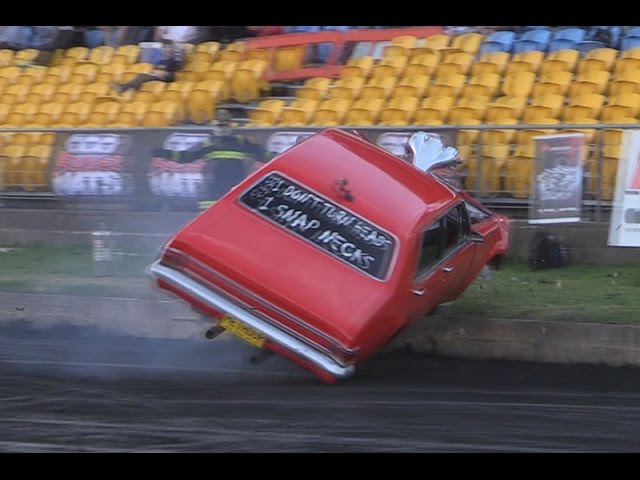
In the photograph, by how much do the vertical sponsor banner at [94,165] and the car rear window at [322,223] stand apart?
5.02 meters

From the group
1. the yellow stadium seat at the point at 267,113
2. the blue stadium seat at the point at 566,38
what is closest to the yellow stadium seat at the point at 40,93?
the yellow stadium seat at the point at 267,113

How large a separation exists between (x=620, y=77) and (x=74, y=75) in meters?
8.86

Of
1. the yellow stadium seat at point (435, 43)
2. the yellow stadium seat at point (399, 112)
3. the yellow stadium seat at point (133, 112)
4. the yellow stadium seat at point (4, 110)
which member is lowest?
the yellow stadium seat at point (4, 110)

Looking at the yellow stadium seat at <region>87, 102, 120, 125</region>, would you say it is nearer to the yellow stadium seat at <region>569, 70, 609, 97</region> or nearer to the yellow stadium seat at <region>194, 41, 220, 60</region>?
the yellow stadium seat at <region>194, 41, 220, 60</region>

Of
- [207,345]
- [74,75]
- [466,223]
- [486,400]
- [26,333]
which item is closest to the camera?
[486,400]

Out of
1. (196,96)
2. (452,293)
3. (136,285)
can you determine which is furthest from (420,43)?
(452,293)

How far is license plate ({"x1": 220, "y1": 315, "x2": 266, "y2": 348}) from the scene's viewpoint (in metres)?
8.82

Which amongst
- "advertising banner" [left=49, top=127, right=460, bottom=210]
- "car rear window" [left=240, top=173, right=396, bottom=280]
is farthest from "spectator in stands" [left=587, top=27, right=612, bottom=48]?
"car rear window" [left=240, top=173, right=396, bottom=280]

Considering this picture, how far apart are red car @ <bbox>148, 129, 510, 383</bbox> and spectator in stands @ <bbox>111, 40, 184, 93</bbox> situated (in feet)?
29.1

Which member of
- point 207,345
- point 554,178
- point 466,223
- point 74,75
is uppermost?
point 466,223

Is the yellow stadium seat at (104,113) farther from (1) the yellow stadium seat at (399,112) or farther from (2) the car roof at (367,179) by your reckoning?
(2) the car roof at (367,179)

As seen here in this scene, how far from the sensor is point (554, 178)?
506 inches

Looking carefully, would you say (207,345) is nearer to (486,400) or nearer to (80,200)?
(486,400)

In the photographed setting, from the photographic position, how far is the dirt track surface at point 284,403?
7.61 meters
